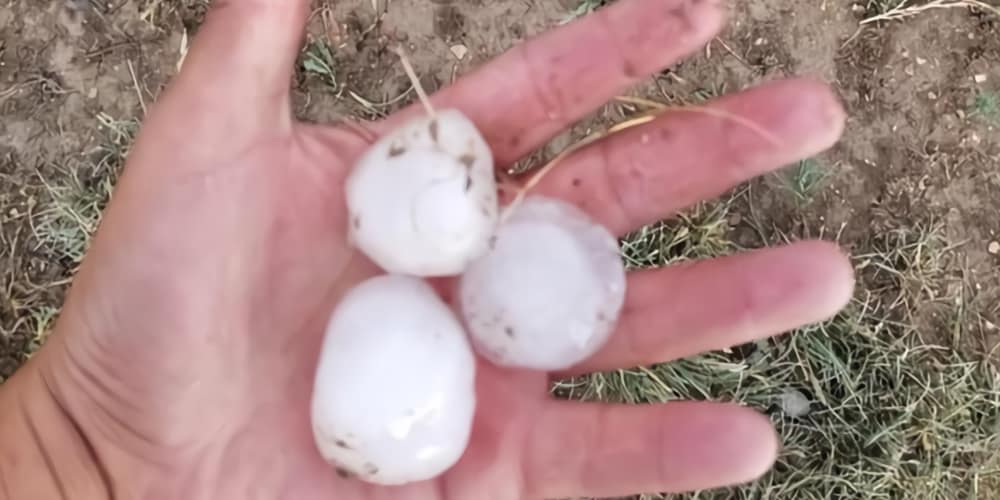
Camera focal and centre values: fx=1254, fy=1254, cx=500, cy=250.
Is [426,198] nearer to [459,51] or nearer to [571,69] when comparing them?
[571,69]


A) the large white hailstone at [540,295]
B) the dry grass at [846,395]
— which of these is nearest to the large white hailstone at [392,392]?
the large white hailstone at [540,295]

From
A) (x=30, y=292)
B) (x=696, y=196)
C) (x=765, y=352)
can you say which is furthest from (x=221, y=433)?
(x=765, y=352)

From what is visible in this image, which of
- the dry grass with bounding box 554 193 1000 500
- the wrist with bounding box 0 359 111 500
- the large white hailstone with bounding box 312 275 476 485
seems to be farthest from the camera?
the dry grass with bounding box 554 193 1000 500

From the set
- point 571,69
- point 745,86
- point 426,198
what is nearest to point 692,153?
point 571,69

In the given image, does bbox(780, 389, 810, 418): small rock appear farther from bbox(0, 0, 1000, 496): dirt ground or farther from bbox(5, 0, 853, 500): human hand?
Result: bbox(5, 0, 853, 500): human hand

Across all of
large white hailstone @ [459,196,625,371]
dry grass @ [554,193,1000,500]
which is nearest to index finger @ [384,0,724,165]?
large white hailstone @ [459,196,625,371]

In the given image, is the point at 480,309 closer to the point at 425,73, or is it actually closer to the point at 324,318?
the point at 324,318
